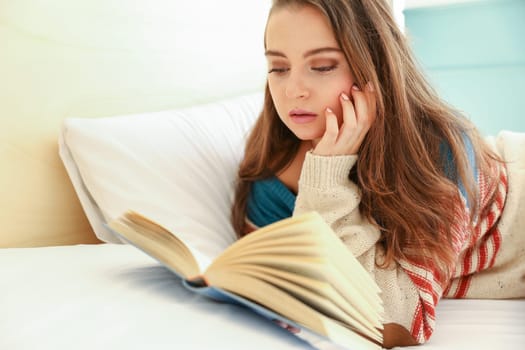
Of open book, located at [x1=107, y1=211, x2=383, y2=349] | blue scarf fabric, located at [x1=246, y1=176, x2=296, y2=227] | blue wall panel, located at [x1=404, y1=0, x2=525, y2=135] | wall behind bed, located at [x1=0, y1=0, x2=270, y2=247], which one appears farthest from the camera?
blue wall panel, located at [x1=404, y1=0, x2=525, y2=135]

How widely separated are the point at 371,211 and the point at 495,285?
0.29m

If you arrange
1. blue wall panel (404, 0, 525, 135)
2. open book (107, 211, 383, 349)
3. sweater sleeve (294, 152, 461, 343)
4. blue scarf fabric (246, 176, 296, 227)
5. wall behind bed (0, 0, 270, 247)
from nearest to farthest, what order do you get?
open book (107, 211, 383, 349) < sweater sleeve (294, 152, 461, 343) < wall behind bed (0, 0, 270, 247) < blue scarf fabric (246, 176, 296, 227) < blue wall panel (404, 0, 525, 135)

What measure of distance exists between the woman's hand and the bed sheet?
309mm

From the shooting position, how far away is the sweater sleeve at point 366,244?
97 cm

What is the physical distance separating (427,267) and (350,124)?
9.3 inches

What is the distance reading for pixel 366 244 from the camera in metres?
1.00

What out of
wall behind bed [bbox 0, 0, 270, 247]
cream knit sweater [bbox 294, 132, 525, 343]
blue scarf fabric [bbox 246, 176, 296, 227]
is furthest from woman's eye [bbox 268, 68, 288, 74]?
wall behind bed [bbox 0, 0, 270, 247]

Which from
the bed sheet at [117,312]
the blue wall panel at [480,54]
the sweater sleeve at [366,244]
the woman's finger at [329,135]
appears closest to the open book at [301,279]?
the bed sheet at [117,312]

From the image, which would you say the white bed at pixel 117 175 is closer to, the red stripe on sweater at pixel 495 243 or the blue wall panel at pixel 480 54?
the red stripe on sweater at pixel 495 243

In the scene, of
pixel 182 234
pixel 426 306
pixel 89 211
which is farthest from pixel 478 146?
pixel 89 211

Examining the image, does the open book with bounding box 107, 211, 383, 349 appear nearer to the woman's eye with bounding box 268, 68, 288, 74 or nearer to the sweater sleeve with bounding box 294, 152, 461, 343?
the sweater sleeve with bounding box 294, 152, 461, 343

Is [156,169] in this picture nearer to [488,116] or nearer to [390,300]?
[390,300]

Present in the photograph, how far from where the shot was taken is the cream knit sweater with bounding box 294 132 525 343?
98 cm

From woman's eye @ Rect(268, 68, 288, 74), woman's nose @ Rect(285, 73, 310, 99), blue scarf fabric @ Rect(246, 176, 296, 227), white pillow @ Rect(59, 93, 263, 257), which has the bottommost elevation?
blue scarf fabric @ Rect(246, 176, 296, 227)
